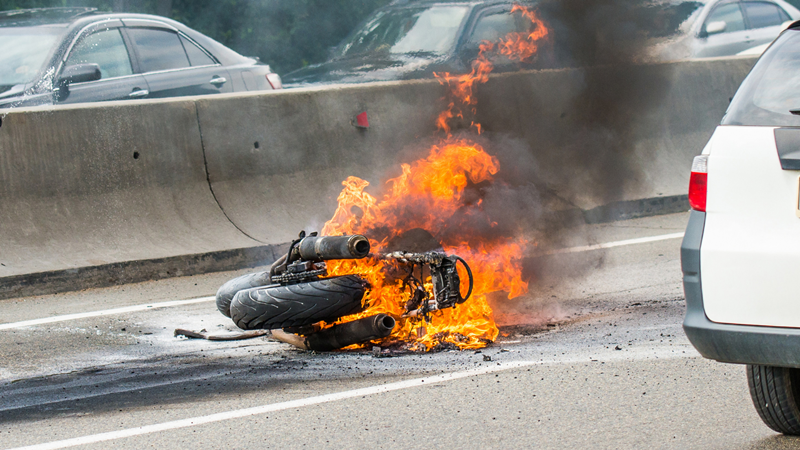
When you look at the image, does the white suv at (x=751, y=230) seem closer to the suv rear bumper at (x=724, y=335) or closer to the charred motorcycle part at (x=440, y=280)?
the suv rear bumper at (x=724, y=335)

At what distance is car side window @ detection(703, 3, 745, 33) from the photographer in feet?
48.1

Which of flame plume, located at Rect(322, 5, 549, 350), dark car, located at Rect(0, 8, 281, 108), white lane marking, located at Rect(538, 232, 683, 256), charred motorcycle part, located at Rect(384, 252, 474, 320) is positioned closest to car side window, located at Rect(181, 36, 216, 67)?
dark car, located at Rect(0, 8, 281, 108)

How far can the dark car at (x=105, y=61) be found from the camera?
10.2 m

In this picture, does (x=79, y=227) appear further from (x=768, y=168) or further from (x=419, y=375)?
(x=768, y=168)

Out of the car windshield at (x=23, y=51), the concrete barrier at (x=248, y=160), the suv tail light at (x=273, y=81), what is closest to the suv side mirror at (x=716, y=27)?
the concrete barrier at (x=248, y=160)

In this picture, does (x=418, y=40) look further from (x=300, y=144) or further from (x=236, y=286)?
(x=236, y=286)

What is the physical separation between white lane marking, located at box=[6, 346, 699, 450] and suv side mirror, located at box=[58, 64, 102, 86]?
650 centimetres

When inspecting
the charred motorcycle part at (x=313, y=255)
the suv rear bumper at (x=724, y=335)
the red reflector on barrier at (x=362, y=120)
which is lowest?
the suv rear bumper at (x=724, y=335)

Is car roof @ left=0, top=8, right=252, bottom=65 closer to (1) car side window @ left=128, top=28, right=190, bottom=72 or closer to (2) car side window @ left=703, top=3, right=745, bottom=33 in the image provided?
(1) car side window @ left=128, top=28, right=190, bottom=72

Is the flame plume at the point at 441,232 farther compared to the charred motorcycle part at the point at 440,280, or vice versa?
the flame plume at the point at 441,232

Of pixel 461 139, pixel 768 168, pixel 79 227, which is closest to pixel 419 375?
pixel 768 168

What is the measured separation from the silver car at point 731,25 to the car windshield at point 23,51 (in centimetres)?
832

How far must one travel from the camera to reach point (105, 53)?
1091 cm

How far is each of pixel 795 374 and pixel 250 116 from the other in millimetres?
6387
